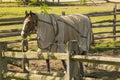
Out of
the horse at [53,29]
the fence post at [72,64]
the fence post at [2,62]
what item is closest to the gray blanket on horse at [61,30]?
the horse at [53,29]

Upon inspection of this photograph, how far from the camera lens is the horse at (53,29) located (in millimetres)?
7801

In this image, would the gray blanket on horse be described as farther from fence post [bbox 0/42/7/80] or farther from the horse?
fence post [bbox 0/42/7/80]

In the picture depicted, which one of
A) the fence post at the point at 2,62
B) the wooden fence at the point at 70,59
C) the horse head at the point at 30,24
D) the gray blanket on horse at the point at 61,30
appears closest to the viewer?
the wooden fence at the point at 70,59

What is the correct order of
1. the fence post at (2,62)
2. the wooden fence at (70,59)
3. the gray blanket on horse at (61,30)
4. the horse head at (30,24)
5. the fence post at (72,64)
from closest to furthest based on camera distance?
1. the wooden fence at (70,59)
2. the fence post at (72,64)
3. the fence post at (2,62)
4. the horse head at (30,24)
5. the gray blanket on horse at (61,30)

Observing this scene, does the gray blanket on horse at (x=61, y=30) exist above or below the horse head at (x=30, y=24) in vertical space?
below

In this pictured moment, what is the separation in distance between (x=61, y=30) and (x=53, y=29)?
0.98 ft

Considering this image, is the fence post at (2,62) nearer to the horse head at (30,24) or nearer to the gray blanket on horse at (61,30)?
the horse head at (30,24)

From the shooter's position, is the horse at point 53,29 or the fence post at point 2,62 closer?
the fence post at point 2,62

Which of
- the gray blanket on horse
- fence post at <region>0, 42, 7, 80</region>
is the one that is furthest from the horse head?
fence post at <region>0, 42, 7, 80</region>

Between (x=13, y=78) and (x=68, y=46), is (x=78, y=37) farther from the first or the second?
(x=68, y=46)

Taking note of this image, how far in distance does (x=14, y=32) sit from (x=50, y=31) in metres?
3.56

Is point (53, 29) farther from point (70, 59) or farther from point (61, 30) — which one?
point (70, 59)

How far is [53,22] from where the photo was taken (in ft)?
26.6

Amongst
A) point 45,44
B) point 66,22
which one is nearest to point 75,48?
point 45,44
